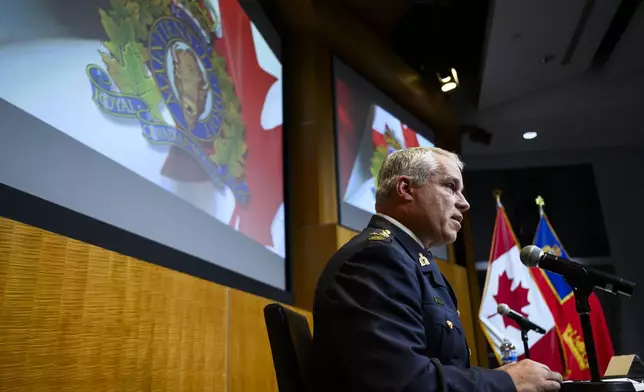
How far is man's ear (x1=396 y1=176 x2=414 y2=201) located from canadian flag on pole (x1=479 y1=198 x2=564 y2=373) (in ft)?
11.0

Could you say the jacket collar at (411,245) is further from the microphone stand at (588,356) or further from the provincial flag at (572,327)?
the provincial flag at (572,327)

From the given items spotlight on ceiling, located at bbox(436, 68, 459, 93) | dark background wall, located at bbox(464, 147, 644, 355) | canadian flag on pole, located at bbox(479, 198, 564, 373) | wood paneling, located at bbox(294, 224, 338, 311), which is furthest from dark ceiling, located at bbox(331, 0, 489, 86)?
wood paneling, located at bbox(294, 224, 338, 311)

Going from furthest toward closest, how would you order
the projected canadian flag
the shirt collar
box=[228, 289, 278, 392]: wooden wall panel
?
the projected canadian flag < box=[228, 289, 278, 392]: wooden wall panel < the shirt collar

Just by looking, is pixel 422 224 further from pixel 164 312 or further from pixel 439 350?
pixel 164 312

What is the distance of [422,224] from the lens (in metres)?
1.41

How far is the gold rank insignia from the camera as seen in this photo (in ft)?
4.05

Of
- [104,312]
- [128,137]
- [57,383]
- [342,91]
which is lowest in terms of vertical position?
[57,383]

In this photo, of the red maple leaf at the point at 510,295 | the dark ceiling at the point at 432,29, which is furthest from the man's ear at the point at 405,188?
the red maple leaf at the point at 510,295

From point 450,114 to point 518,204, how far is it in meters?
1.51

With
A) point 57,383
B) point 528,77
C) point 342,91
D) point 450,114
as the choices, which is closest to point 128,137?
point 57,383

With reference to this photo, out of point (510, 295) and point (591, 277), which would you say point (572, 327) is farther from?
point (591, 277)

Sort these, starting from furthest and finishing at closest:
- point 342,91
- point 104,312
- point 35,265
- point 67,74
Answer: point 342,91 < point 67,74 < point 104,312 < point 35,265

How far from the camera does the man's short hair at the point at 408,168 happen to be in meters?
1.44

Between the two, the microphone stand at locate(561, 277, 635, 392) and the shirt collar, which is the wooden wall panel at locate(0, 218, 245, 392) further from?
the microphone stand at locate(561, 277, 635, 392)
